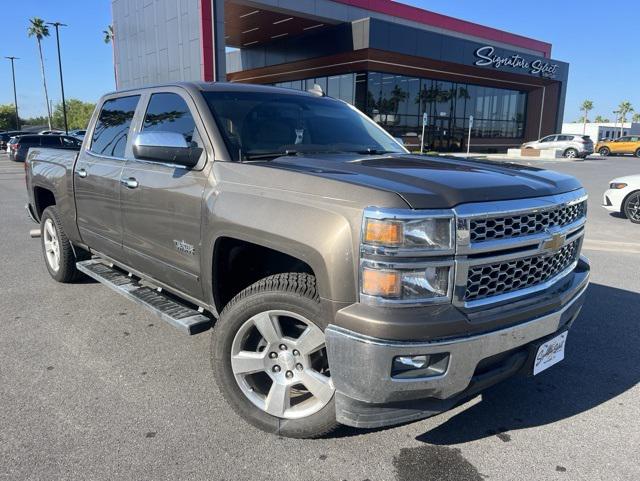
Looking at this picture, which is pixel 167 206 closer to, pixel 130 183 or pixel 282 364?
pixel 130 183

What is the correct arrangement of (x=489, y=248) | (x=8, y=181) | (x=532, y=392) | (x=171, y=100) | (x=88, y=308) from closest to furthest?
(x=489, y=248)
(x=532, y=392)
(x=171, y=100)
(x=88, y=308)
(x=8, y=181)

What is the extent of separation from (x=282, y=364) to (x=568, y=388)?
2.00 meters

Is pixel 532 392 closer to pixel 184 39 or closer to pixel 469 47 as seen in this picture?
pixel 184 39

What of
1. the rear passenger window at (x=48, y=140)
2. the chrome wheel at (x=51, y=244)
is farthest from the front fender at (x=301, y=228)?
the rear passenger window at (x=48, y=140)

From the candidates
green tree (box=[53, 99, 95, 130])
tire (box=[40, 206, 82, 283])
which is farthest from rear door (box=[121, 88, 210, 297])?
green tree (box=[53, 99, 95, 130])

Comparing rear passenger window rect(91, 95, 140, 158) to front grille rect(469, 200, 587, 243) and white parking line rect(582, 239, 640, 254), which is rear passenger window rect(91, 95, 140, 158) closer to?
front grille rect(469, 200, 587, 243)

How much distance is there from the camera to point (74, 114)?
322 feet

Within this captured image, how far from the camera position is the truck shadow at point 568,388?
2943mm

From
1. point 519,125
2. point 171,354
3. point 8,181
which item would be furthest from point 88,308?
point 519,125

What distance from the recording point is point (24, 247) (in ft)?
24.0

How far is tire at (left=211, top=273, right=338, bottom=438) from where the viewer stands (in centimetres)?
256

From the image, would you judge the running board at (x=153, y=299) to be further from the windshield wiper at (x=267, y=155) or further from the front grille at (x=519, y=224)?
the front grille at (x=519, y=224)

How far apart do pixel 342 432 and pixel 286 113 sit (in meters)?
2.25

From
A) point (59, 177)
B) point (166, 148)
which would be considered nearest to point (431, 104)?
point (59, 177)
